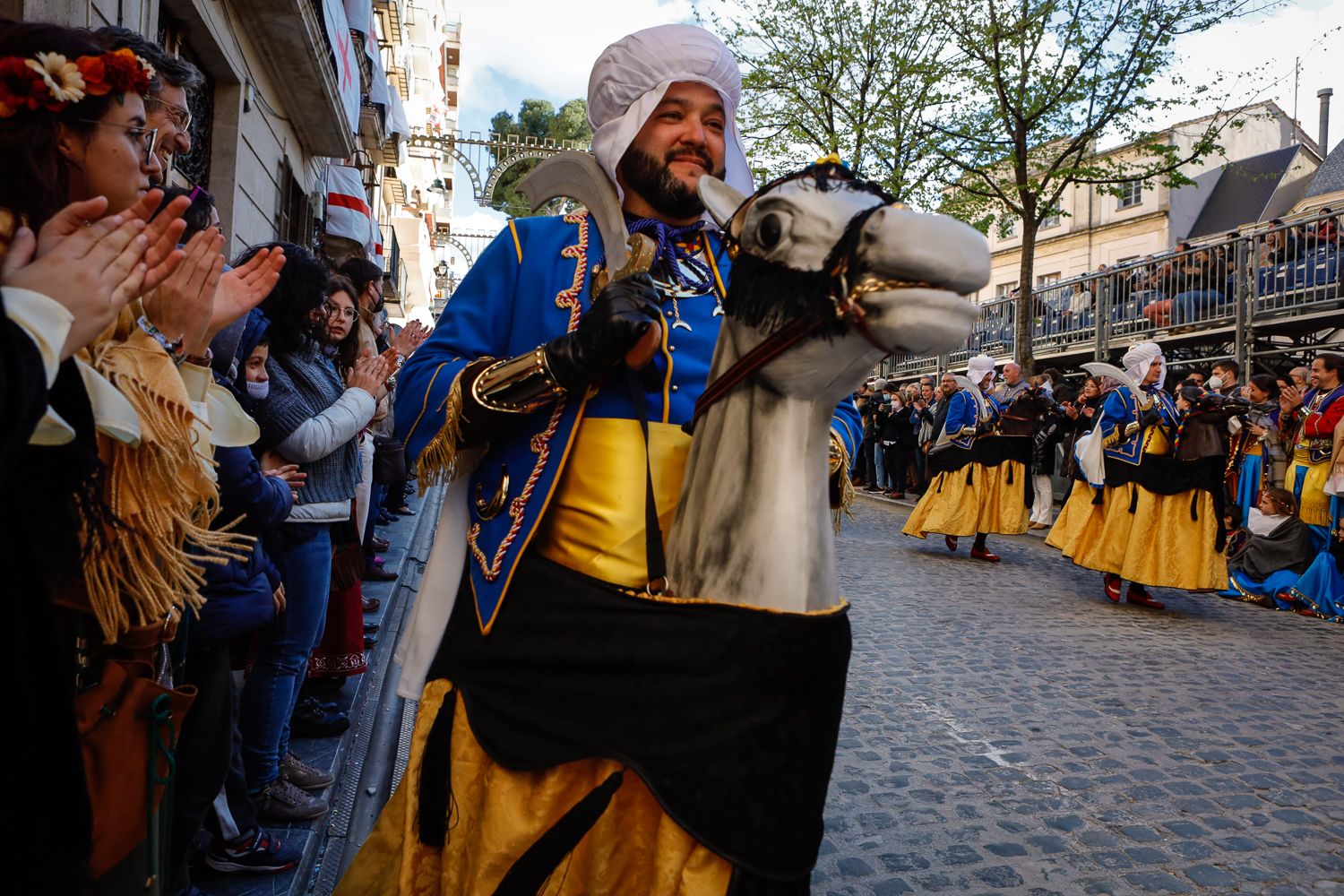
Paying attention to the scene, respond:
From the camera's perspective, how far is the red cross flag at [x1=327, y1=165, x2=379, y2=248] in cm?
1474

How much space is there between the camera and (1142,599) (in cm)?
828

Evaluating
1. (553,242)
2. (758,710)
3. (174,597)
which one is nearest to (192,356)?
(174,597)

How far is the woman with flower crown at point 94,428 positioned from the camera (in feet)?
4.36

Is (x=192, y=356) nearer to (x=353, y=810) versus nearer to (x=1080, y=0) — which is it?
(x=353, y=810)

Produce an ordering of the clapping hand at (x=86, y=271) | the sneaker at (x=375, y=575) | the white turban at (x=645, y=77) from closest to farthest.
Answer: the clapping hand at (x=86, y=271) → the white turban at (x=645, y=77) → the sneaker at (x=375, y=575)

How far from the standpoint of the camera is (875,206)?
141cm

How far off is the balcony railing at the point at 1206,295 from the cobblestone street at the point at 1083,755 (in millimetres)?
3522

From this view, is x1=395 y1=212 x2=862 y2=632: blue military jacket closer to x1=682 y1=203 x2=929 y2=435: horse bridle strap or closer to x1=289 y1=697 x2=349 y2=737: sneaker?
x1=682 y1=203 x2=929 y2=435: horse bridle strap

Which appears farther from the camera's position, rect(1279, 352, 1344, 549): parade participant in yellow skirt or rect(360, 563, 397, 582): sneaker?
rect(1279, 352, 1344, 549): parade participant in yellow skirt

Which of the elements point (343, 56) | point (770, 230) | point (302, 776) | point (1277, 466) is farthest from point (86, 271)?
point (343, 56)

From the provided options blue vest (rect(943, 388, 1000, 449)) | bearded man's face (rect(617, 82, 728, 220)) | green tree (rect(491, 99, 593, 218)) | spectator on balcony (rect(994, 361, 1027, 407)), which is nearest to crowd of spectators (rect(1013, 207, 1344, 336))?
spectator on balcony (rect(994, 361, 1027, 407))

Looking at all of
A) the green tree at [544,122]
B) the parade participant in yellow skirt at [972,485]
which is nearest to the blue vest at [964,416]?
the parade participant in yellow skirt at [972,485]

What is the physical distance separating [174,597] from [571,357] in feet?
2.76

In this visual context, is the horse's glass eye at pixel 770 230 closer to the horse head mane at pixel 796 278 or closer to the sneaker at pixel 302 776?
the horse head mane at pixel 796 278
